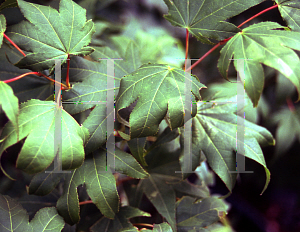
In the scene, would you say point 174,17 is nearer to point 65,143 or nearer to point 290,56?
point 290,56

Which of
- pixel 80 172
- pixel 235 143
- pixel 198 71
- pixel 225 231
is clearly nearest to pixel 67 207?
pixel 80 172

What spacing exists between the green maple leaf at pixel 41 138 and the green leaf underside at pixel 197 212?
0.38m

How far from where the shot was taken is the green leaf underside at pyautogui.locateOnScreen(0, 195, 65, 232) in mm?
485

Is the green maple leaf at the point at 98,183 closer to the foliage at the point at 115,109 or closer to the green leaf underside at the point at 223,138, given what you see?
the foliage at the point at 115,109

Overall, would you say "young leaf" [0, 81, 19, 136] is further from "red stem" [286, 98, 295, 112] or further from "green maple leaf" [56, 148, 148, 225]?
"red stem" [286, 98, 295, 112]

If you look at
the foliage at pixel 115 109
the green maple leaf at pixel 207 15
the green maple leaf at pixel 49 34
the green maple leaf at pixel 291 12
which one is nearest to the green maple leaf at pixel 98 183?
the foliage at pixel 115 109

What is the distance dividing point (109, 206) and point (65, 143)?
178mm

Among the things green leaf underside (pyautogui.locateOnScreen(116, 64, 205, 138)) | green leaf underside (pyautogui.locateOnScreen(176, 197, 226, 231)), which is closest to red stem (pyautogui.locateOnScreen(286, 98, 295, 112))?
green leaf underside (pyautogui.locateOnScreen(176, 197, 226, 231))

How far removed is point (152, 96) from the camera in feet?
1.42

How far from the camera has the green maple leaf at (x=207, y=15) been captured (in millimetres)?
494

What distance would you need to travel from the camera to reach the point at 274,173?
1.56m

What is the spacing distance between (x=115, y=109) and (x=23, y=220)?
325mm

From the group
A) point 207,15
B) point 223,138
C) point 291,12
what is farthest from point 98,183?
point 291,12

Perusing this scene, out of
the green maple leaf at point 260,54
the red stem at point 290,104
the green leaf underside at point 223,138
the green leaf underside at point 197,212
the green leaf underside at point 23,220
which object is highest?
the green maple leaf at point 260,54
